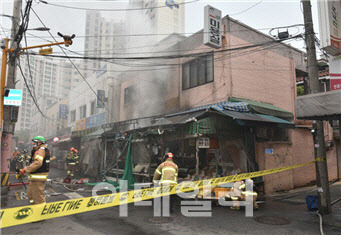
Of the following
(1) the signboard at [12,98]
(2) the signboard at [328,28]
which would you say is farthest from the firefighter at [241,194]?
(1) the signboard at [12,98]

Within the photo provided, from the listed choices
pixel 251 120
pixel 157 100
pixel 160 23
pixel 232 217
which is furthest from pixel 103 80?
Result: pixel 232 217

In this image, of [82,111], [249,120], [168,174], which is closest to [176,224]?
[168,174]

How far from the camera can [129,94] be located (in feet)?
56.9

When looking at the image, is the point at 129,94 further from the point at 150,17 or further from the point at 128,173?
the point at 150,17

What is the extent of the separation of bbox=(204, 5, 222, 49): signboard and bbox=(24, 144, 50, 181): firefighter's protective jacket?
7423mm

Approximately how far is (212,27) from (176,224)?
8068 mm

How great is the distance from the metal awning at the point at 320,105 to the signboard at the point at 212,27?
17.6ft

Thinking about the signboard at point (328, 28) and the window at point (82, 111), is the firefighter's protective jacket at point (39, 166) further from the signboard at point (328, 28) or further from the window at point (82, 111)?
the window at point (82, 111)

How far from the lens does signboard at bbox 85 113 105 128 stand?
20.7 metres

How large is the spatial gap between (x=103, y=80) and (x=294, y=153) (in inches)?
630

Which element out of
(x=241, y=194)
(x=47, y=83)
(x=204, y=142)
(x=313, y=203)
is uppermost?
(x=47, y=83)

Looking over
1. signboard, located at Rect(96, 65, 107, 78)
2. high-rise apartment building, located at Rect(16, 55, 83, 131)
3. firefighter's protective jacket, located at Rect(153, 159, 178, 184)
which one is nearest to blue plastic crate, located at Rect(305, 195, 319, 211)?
firefighter's protective jacket, located at Rect(153, 159, 178, 184)

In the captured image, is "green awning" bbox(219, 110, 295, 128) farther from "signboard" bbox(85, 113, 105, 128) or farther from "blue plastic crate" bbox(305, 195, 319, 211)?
"signboard" bbox(85, 113, 105, 128)

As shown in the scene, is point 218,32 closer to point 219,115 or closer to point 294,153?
point 219,115
